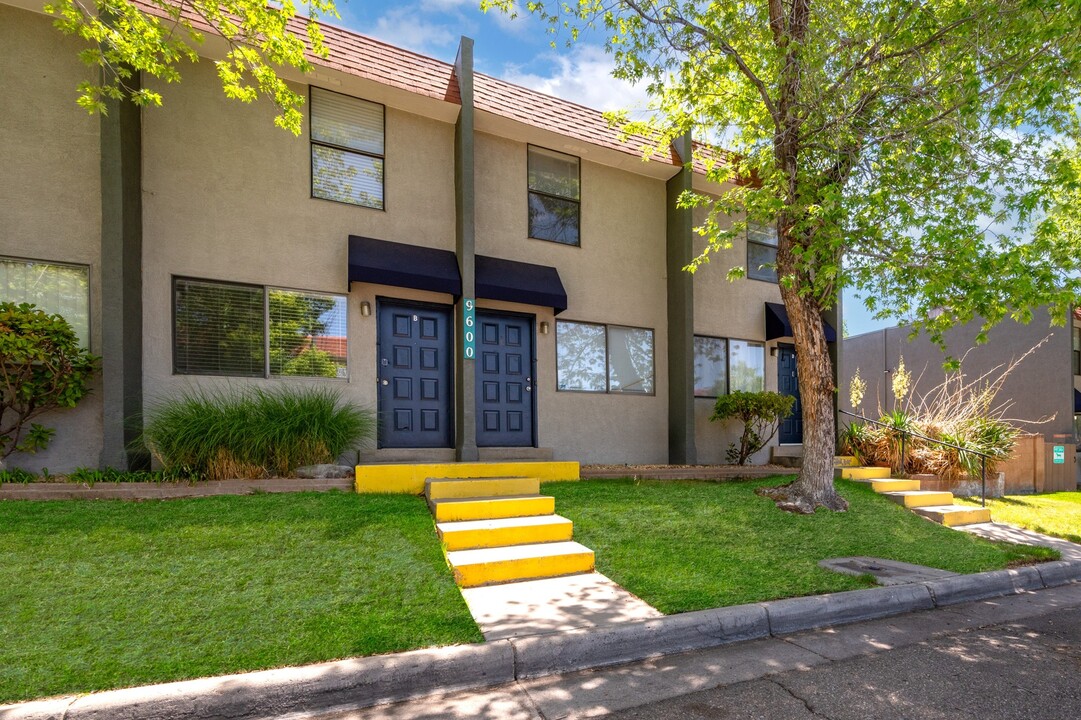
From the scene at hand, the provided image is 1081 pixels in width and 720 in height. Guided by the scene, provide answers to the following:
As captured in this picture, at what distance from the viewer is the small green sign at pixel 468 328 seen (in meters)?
8.59

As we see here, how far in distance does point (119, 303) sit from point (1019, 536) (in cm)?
1214

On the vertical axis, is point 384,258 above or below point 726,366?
above

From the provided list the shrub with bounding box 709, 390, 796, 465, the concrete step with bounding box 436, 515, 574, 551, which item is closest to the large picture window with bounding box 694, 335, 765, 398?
the shrub with bounding box 709, 390, 796, 465

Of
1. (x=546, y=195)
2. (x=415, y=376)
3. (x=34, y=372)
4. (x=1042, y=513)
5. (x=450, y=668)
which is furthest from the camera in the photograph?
(x=546, y=195)

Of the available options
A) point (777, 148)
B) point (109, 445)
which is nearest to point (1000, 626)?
point (777, 148)

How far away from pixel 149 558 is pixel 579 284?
7474 millimetres

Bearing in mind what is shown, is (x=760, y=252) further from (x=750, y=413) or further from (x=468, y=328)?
(x=468, y=328)

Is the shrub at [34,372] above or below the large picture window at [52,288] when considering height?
below

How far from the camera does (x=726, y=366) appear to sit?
11.7 m

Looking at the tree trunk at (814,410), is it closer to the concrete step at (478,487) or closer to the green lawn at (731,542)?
the green lawn at (731,542)

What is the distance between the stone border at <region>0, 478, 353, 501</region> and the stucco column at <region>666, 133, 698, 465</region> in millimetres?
6331

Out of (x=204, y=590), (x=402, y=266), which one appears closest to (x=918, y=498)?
(x=402, y=266)

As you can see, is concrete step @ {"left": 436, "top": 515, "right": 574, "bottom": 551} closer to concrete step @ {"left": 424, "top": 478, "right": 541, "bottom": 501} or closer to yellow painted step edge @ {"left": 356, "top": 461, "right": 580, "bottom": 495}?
concrete step @ {"left": 424, "top": 478, "right": 541, "bottom": 501}

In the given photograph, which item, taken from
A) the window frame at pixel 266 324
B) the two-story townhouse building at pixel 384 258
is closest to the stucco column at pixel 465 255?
the two-story townhouse building at pixel 384 258
